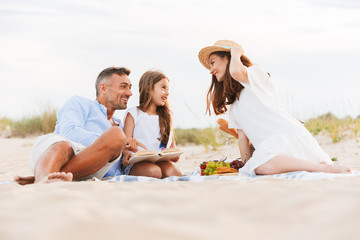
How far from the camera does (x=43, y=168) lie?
3336mm

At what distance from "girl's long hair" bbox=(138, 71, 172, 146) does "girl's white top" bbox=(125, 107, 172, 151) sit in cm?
6

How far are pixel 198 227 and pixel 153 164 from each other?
2.55 meters

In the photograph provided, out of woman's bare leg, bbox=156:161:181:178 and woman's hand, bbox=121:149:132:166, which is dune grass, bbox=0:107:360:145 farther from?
woman's hand, bbox=121:149:132:166

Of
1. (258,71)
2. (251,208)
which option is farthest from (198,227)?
(258,71)

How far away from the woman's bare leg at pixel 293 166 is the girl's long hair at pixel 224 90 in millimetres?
905

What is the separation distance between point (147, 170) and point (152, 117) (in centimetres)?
79

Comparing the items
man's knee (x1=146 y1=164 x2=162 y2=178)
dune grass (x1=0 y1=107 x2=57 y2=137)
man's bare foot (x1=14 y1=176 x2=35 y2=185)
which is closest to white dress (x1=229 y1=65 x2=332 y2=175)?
man's knee (x1=146 y1=164 x2=162 y2=178)

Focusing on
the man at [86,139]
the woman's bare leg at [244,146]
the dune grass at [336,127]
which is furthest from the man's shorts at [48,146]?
the dune grass at [336,127]

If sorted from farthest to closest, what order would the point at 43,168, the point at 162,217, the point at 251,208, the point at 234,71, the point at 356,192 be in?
1. the point at 234,71
2. the point at 43,168
3. the point at 356,192
4. the point at 251,208
5. the point at 162,217

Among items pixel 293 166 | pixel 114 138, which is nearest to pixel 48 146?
pixel 114 138

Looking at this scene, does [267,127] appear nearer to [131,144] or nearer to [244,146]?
[244,146]

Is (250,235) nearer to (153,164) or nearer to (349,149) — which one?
(153,164)

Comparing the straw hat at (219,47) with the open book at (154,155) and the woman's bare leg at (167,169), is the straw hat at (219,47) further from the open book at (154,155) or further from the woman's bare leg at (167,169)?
the woman's bare leg at (167,169)

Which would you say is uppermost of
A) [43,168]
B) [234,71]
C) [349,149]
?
[234,71]
